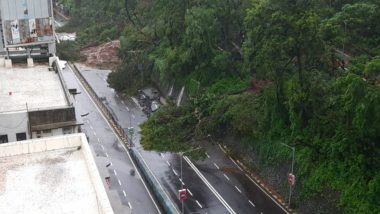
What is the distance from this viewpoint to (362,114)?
36.6 meters

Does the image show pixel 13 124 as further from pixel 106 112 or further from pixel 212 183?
pixel 106 112

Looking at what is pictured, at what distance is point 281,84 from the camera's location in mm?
47594

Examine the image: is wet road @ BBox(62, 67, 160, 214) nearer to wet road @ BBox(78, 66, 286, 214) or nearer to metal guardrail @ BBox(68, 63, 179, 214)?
metal guardrail @ BBox(68, 63, 179, 214)

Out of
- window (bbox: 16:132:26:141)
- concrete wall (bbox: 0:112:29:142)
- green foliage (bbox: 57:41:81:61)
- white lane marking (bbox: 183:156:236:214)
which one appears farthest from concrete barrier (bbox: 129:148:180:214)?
green foliage (bbox: 57:41:81:61)

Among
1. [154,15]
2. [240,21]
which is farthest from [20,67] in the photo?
[154,15]

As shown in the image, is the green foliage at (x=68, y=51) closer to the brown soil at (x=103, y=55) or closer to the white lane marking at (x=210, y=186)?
the brown soil at (x=103, y=55)

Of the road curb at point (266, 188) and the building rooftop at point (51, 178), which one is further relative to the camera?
the road curb at point (266, 188)

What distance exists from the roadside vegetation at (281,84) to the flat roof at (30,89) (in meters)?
18.7

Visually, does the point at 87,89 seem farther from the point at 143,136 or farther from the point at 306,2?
the point at 306,2

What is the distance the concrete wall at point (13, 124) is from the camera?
30.3 m

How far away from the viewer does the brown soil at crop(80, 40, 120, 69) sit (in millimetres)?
91125

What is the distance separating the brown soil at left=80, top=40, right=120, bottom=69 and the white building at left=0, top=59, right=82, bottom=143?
48.1 metres

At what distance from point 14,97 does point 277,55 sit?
2387 cm

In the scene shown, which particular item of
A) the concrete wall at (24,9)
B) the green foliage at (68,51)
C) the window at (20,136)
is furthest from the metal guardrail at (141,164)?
the green foliage at (68,51)
